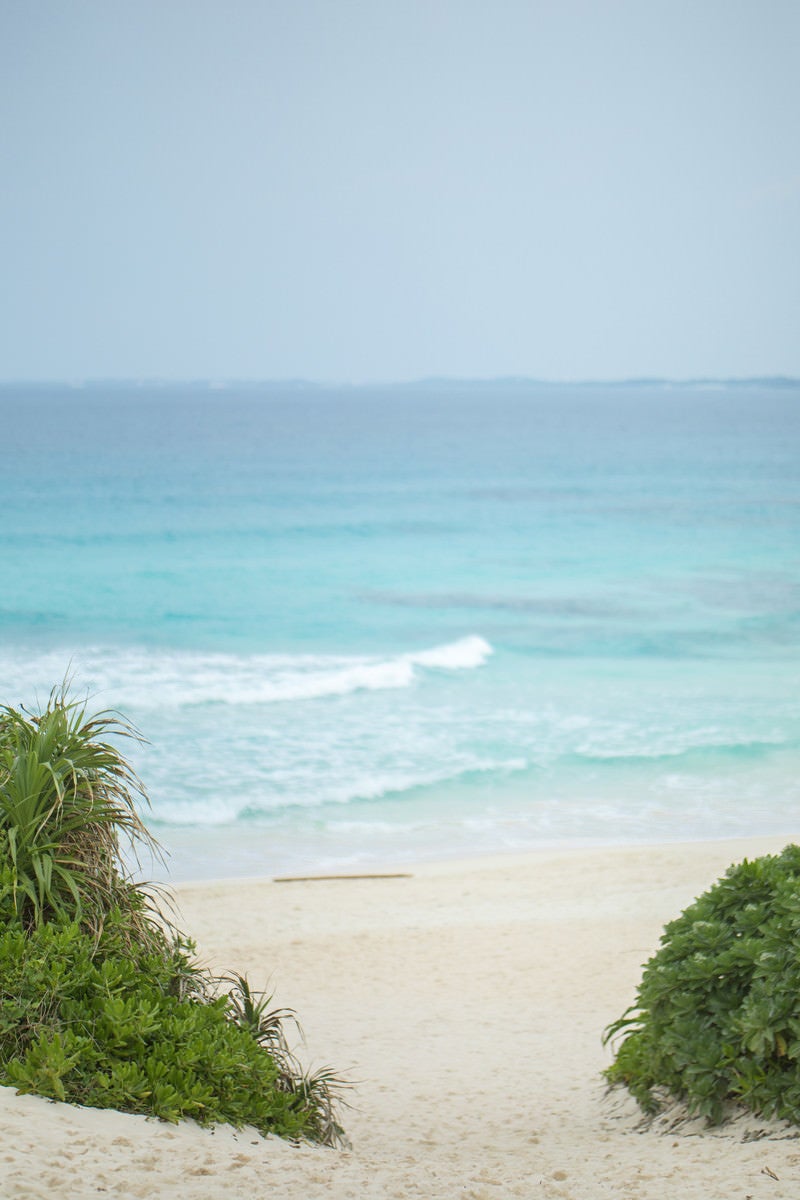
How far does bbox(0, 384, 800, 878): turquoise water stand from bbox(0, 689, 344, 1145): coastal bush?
7675mm

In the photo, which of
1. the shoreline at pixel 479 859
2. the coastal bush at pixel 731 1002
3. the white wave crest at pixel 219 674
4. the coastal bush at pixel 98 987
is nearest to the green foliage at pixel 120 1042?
the coastal bush at pixel 98 987

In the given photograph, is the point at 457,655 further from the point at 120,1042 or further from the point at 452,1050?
the point at 120,1042

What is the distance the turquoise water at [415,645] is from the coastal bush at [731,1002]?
8131mm

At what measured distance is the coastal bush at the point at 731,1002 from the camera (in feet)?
15.9

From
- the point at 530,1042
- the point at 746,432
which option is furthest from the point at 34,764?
the point at 746,432

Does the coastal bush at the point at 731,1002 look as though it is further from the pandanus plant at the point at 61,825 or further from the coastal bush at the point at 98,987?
A: the pandanus plant at the point at 61,825

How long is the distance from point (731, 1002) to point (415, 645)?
22473 mm

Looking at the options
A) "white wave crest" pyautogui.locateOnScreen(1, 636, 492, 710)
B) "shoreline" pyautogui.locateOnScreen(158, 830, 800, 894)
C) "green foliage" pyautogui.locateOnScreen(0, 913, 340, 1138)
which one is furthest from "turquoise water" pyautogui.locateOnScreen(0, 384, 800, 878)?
"green foliage" pyautogui.locateOnScreen(0, 913, 340, 1138)

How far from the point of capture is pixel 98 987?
4.79 m

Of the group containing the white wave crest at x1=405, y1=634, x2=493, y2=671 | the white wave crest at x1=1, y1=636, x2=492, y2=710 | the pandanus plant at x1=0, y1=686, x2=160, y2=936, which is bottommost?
the white wave crest at x1=1, y1=636, x2=492, y2=710

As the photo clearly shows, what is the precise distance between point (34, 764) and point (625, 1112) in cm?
321

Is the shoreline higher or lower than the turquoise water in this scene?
lower

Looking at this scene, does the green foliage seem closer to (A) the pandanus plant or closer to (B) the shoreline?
(A) the pandanus plant

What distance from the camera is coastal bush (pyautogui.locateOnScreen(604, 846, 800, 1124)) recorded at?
486 centimetres
